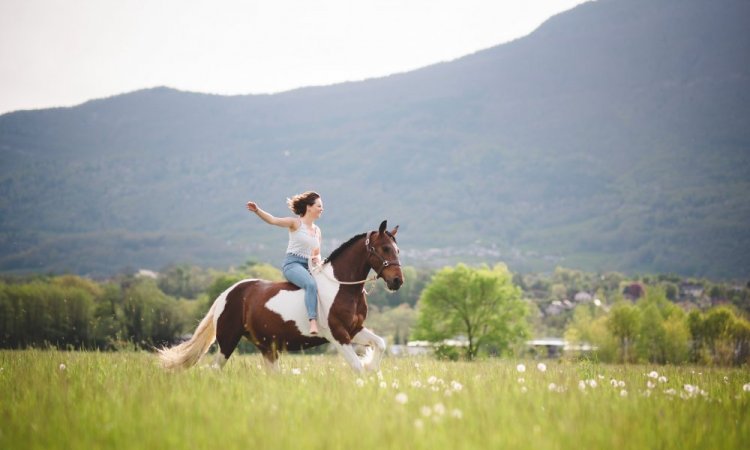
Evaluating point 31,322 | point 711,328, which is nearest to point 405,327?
point 711,328

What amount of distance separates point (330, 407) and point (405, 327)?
122594 mm

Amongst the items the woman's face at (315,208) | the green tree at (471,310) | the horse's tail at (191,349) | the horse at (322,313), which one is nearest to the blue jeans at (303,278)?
the horse at (322,313)

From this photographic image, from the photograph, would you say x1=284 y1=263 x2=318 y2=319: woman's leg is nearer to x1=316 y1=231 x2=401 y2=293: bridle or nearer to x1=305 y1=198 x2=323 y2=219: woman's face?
x1=316 y1=231 x2=401 y2=293: bridle

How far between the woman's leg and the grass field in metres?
1.39

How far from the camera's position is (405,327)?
424ft

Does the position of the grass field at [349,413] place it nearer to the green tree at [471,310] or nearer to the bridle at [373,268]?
the bridle at [373,268]

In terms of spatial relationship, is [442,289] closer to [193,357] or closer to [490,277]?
[490,277]

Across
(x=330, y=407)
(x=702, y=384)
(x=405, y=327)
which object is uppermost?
(x=330, y=407)

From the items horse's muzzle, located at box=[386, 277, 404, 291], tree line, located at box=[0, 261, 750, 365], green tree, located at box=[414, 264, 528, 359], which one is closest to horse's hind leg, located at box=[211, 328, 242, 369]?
horse's muzzle, located at box=[386, 277, 404, 291]

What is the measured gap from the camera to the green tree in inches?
2931

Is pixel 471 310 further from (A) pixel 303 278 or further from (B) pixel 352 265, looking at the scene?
(A) pixel 303 278

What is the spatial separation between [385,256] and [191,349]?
3818mm

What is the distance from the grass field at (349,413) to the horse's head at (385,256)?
5.33 ft

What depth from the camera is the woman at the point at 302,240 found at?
39.0 ft
